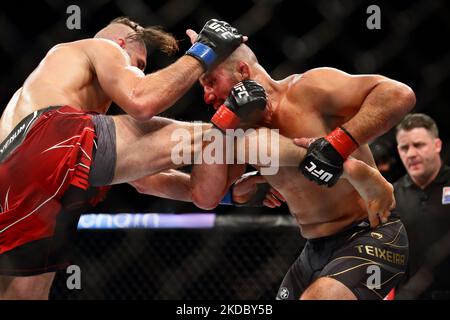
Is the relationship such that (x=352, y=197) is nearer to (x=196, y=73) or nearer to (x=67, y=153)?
(x=196, y=73)

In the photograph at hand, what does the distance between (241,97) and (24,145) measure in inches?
25.5

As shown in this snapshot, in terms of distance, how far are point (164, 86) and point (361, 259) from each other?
2.59 ft

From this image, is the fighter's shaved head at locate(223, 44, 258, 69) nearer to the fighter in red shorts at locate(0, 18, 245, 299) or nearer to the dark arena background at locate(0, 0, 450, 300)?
the fighter in red shorts at locate(0, 18, 245, 299)

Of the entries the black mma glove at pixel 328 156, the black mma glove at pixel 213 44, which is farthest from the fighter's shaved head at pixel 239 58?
the black mma glove at pixel 328 156

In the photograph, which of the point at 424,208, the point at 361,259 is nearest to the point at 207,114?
the point at 424,208

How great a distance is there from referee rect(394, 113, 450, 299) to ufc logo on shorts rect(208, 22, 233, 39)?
1.73m

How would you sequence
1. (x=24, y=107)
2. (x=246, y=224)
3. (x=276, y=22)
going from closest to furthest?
(x=24, y=107), (x=246, y=224), (x=276, y=22)

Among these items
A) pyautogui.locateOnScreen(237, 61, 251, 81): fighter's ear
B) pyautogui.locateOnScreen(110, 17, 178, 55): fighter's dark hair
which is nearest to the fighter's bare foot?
pyautogui.locateOnScreen(237, 61, 251, 81): fighter's ear

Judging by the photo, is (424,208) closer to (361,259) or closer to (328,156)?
(361,259)

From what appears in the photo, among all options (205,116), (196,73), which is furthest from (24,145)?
(205,116)

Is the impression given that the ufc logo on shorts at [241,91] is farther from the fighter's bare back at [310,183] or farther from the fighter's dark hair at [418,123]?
the fighter's dark hair at [418,123]

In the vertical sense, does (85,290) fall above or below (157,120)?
below

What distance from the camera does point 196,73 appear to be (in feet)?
6.17

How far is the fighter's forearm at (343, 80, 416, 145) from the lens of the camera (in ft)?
5.95
